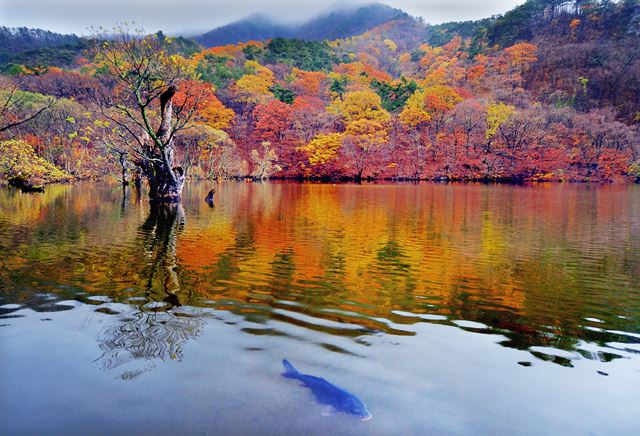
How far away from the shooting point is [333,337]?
5.20m

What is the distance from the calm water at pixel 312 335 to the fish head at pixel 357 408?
0.26 feet

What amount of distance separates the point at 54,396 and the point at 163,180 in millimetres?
20417

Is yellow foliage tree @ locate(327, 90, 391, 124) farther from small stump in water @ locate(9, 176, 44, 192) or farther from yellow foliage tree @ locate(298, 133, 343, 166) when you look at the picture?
small stump in water @ locate(9, 176, 44, 192)

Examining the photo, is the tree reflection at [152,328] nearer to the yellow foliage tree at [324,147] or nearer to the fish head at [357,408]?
the fish head at [357,408]

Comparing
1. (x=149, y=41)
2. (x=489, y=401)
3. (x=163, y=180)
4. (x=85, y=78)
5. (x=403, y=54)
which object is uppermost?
(x=403, y=54)

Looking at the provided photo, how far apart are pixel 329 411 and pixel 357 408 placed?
0.78 ft

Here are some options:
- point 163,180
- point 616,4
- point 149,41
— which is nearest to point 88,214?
point 163,180

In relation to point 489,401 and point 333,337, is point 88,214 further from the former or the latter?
point 489,401

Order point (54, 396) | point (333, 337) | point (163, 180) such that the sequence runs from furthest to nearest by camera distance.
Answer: point (163, 180) < point (333, 337) < point (54, 396)

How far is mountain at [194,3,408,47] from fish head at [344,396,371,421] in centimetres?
16025

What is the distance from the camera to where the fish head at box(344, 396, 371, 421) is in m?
3.47

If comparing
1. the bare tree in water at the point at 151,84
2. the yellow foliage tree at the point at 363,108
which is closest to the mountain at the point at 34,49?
the yellow foliage tree at the point at 363,108

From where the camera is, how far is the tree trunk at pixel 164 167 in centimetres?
2181

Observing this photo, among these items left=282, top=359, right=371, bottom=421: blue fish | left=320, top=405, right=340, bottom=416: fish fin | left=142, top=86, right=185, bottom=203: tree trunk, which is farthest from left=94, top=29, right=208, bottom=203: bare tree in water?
left=320, top=405, right=340, bottom=416: fish fin
